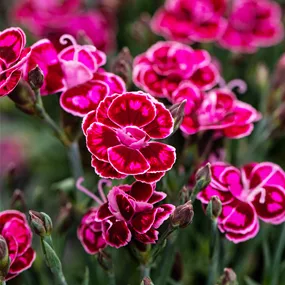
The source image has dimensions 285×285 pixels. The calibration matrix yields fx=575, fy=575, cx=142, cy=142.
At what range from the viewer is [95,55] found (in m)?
0.76

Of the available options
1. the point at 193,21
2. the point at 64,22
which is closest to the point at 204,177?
the point at 193,21

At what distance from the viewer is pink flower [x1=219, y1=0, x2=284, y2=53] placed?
1.10 meters

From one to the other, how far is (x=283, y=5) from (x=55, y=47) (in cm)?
94

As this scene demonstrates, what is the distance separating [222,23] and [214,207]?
0.52m

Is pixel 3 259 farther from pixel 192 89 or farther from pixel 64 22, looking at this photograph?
pixel 64 22

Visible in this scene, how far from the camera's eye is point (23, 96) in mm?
717

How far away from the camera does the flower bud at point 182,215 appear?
0.63 m

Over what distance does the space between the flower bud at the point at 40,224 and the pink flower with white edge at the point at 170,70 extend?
0.24 m

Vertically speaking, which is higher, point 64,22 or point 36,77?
point 36,77

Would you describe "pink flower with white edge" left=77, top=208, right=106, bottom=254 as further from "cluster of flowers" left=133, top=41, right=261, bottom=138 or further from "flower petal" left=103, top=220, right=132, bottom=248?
"cluster of flowers" left=133, top=41, right=261, bottom=138

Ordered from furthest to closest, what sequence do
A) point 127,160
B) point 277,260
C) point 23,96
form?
point 277,260 → point 23,96 → point 127,160

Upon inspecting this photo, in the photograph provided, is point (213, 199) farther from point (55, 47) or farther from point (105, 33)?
point (105, 33)

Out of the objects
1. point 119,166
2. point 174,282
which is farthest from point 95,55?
point 174,282

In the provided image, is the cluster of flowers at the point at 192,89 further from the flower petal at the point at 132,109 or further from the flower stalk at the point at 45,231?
the flower stalk at the point at 45,231
